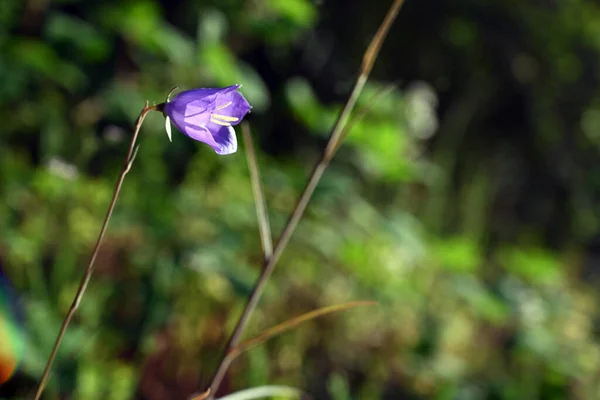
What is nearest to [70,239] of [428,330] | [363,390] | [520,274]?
[363,390]

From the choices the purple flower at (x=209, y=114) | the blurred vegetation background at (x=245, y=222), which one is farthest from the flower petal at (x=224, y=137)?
the blurred vegetation background at (x=245, y=222)

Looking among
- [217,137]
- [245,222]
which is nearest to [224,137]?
[217,137]

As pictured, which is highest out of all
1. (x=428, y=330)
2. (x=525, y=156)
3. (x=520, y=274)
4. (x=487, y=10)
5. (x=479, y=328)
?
(x=487, y=10)

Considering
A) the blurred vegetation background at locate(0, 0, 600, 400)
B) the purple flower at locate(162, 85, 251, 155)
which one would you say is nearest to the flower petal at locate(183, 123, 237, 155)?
the purple flower at locate(162, 85, 251, 155)

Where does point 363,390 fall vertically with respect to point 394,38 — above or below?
below

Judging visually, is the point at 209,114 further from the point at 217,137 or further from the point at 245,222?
the point at 245,222

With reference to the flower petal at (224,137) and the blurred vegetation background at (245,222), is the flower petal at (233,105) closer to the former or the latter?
the flower petal at (224,137)

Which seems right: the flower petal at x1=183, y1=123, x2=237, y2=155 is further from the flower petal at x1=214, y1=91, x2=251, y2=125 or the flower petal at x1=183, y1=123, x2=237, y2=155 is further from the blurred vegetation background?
the blurred vegetation background

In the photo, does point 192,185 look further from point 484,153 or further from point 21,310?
point 484,153
